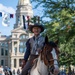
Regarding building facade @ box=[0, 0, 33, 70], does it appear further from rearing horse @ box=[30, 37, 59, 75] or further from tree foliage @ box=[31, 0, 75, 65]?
rearing horse @ box=[30, 37, 59, 75]

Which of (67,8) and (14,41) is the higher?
(14,41)

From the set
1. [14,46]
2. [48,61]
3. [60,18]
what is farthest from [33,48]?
Answer: [14,46]

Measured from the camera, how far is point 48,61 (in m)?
4.74

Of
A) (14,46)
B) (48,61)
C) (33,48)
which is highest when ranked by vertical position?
(14,46)

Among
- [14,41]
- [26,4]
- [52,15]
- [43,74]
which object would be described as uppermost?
[26,4]

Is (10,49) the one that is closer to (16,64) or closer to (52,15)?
(16,64)

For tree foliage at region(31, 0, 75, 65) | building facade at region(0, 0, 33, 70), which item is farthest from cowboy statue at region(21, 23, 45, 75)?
building facade at region(0, 0, 33, 70)

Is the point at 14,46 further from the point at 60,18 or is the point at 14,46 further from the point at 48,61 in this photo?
the point at 48,61

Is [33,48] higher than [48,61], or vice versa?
[33,48]

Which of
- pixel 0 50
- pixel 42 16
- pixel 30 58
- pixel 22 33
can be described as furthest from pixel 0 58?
pixel 30 58

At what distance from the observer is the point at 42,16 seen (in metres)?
19.9

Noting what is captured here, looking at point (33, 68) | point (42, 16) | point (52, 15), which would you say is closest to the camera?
point (33, 68)

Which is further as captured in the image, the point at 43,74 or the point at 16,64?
the point at 16,64

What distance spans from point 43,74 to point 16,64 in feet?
351
